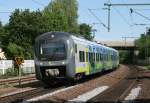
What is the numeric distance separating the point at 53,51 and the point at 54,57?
39 centimetres

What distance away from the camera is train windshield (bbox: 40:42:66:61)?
98.7 feet

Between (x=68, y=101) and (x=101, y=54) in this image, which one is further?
(x=101, y=54)

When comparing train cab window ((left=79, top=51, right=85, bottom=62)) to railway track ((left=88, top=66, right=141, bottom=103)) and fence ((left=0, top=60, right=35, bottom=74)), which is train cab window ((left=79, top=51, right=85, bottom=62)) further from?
fence ((left=0, top=60, right=35, bottom=74))

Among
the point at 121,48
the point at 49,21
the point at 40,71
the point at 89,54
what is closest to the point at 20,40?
the point at 49,21

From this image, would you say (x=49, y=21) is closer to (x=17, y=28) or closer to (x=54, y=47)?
(x=17, y=28)

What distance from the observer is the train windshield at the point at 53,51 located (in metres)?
30.1

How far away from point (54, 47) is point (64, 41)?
26.8 inches

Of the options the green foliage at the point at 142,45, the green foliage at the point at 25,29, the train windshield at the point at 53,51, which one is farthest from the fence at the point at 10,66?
the green foliage at the point at 142,45

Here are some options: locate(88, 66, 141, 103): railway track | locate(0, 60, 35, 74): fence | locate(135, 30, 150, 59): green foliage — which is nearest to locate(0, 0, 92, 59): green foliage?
locate(0, 60, 35, 74): fence

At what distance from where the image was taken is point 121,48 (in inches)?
5586

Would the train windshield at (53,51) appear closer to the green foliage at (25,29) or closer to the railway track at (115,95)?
the railway track at (115,95)

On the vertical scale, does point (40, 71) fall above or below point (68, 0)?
Answer: below

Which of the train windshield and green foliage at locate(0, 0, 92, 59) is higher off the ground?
green foliage at locate(0, 0, 92, 59)

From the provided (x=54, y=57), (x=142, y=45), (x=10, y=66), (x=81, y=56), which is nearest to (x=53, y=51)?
(x=54, y=57)
